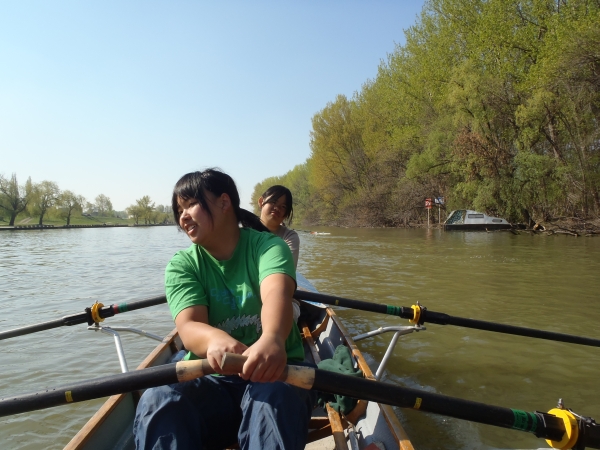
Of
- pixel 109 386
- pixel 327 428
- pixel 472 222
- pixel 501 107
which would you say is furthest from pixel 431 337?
pixel 472 222

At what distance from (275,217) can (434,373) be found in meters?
2.15

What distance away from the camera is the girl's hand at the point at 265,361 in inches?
54.7

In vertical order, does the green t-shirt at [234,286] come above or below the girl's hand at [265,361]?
above

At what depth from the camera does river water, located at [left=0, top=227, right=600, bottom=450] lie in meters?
3.29

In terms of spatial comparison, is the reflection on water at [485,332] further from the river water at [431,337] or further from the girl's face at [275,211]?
the girl's face at [275,211]

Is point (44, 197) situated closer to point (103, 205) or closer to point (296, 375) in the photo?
point (103, 205)

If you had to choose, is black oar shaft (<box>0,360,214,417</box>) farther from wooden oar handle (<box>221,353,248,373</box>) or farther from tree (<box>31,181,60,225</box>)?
tree (<box>31,181,60,225</box>)

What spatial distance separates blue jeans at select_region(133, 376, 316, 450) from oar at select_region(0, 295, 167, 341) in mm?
2440

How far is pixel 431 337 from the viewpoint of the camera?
5020mm

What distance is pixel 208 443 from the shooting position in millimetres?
1646

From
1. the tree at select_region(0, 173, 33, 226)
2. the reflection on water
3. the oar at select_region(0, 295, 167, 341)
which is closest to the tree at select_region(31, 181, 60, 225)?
the tree at select_region(0, 173, 33, 226)

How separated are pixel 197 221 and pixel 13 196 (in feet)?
211

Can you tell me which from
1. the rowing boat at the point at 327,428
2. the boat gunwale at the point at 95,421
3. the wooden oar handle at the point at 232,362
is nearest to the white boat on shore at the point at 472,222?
the rowing boat at the point at 327,428

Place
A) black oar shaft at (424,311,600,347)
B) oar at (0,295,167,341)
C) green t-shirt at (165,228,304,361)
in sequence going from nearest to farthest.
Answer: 1. green t-shirt at (165,228,304,361)
2. black oar shaft at (424,311,600,347)
3. oar at (0,295,167,341)
